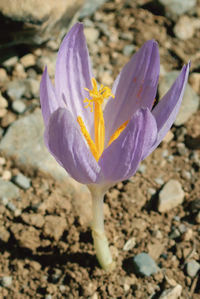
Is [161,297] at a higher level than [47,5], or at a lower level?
lower

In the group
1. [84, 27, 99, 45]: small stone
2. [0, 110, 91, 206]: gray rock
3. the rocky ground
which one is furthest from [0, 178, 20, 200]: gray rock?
[84, 27, 99, 45]: small stone

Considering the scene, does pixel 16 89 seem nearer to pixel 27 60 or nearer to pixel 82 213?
pixel 27 60

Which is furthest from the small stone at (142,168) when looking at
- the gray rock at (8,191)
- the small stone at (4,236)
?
the small stone at (4,236)

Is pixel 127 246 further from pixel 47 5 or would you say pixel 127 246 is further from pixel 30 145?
pixel 47 5

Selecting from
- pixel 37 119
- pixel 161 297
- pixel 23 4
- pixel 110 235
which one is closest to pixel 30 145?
pixel 37 119

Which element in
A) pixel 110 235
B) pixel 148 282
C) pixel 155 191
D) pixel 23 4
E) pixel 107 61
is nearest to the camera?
pixel 148 282

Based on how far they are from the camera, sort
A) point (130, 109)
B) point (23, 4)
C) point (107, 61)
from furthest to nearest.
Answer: point (107, 61)
point (23, 4)
point (130, 109)

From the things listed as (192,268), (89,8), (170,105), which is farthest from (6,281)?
(89,8)
